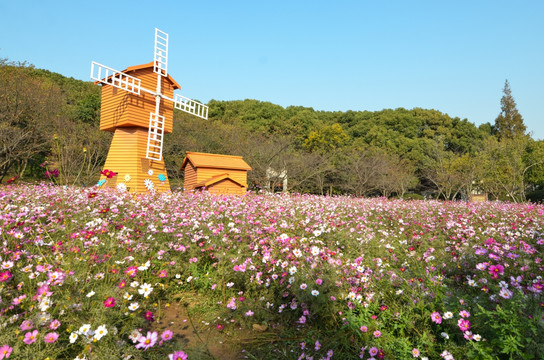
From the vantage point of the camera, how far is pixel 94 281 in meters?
3.03

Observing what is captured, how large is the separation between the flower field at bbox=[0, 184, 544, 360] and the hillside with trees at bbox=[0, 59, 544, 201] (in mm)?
7290

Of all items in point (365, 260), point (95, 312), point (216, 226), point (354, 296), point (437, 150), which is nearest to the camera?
point (95, 312)

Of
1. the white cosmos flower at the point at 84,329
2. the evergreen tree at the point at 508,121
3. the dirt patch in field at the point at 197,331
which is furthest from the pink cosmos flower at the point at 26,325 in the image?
the evergreen tree at the point at 508,121

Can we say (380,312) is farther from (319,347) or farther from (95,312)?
(95,312)

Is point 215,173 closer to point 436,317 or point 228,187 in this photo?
point 228,187

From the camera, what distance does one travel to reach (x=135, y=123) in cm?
1468

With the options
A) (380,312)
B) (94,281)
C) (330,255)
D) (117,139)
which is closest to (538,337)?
(380,312)

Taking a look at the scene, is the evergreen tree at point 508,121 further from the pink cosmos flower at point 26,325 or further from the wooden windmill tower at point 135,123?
the pink cosmos flower at point 26,325

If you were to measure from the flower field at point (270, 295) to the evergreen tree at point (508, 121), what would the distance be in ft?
177

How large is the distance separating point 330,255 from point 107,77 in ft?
49.7

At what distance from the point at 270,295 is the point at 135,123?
44.0 feet

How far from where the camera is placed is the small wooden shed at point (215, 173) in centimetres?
1518

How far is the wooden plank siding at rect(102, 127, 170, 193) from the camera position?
1453cm

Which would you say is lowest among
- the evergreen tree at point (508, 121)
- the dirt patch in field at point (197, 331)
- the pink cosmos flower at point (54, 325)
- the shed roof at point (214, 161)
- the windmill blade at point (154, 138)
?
the dirt patch in field at point (197, 331)
